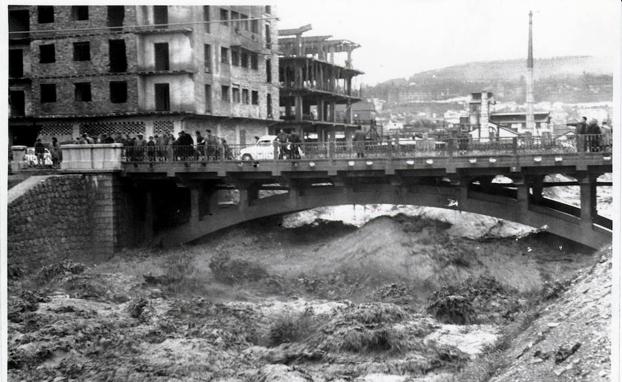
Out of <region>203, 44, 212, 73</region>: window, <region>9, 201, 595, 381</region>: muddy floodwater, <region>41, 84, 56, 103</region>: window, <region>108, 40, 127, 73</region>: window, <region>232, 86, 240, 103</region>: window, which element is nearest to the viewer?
<region>9, 201, 595, 381</region>: muddy floodwater

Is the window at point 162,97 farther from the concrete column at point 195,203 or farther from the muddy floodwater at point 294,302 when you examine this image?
the concrete column at point 195,203

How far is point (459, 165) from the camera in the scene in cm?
2922

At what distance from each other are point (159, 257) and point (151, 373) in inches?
568

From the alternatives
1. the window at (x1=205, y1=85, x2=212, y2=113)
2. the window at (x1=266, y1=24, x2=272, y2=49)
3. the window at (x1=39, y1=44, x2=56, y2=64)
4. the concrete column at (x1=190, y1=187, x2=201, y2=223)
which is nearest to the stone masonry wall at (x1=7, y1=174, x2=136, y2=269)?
the concrete column at (x1=190, y1=187, x2=201, y2=223)

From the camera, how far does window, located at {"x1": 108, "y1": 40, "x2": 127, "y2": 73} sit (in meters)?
47.9

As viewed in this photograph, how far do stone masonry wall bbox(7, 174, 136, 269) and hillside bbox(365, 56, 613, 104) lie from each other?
74.8m

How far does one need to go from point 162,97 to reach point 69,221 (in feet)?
60.3

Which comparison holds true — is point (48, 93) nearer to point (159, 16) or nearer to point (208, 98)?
point (159, 16)

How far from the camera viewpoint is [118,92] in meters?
48.5

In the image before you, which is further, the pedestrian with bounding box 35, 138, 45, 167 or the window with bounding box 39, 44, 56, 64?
the window with bounding box 39, 44, 56, 64

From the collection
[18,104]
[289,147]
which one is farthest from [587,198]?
[18,104]

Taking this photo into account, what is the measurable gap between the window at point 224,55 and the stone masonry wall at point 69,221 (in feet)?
61.9

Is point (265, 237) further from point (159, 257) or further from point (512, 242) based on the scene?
point (512, 242)

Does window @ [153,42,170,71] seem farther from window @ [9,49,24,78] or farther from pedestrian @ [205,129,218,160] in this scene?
pedestrian @ [205,129,218,160]
